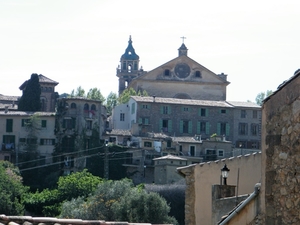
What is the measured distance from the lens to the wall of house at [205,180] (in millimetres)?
21609

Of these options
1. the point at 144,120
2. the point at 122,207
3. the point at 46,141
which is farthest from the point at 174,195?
the point at 144,120

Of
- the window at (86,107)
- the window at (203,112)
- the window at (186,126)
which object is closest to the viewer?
the window at (86,107)

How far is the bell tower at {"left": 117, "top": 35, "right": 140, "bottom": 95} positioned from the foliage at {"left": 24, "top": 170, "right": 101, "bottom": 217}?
236ft

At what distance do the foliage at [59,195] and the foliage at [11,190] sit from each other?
107 centimetres

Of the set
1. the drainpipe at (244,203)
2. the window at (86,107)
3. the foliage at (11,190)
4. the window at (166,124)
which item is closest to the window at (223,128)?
the window at (166,124)

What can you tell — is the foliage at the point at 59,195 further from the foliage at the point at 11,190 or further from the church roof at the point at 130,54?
the church roof at the point at 130,54

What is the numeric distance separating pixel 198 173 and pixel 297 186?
13.5m

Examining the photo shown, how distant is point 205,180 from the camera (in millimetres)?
22859

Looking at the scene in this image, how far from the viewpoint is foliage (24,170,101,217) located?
3457 inches

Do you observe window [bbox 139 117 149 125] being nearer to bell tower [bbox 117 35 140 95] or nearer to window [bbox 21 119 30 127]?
window [bbox 21 119 30 127]

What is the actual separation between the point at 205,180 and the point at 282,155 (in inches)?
505

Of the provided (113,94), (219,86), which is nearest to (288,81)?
(219,86)

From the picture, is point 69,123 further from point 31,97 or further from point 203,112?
point 203,112

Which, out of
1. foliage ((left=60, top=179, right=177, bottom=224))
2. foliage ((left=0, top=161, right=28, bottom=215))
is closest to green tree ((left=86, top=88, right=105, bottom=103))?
foliage ((left=0, top=161, right=28, bottom=215))
